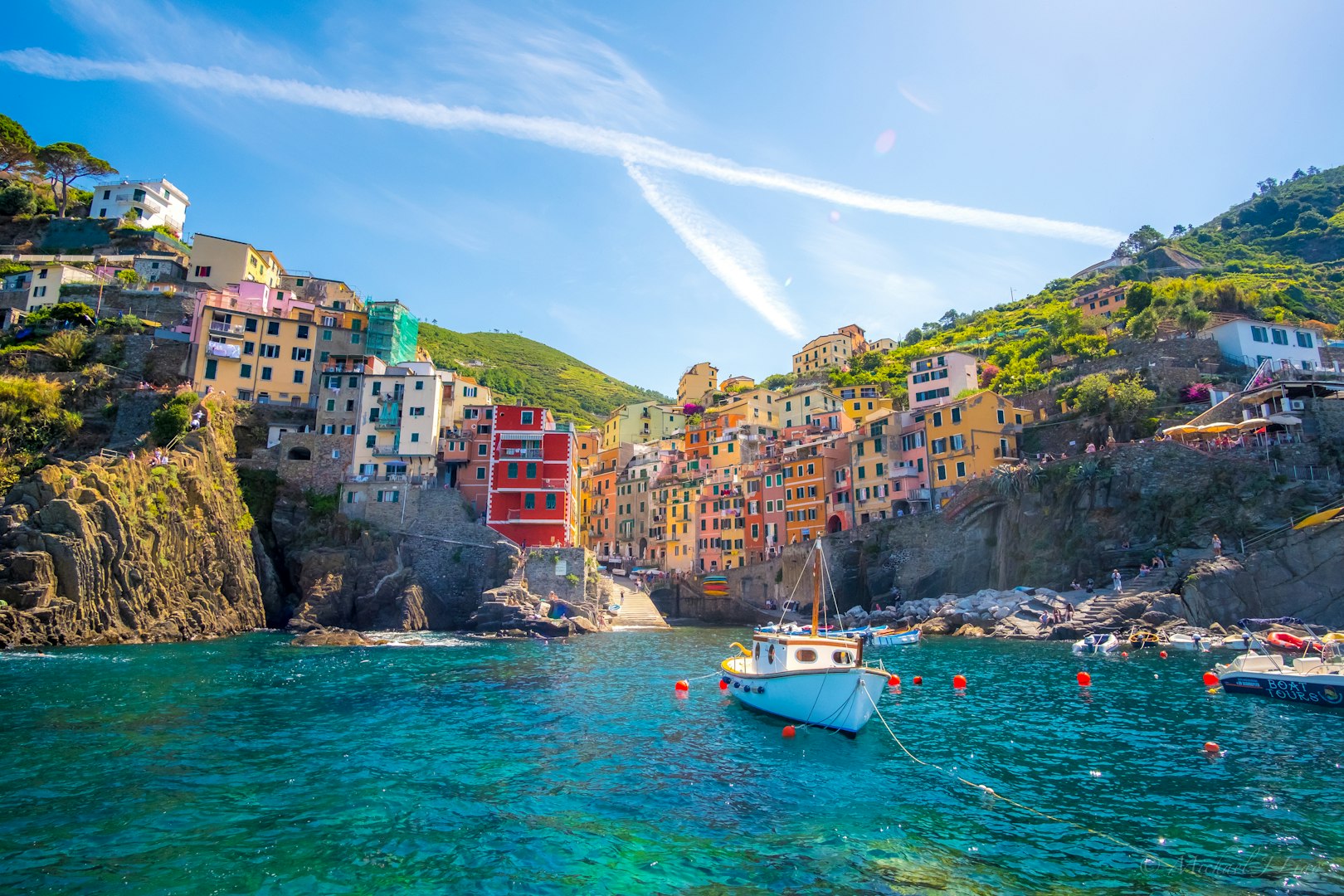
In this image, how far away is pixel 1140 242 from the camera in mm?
128250

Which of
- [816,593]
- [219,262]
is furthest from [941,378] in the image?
[219,262]

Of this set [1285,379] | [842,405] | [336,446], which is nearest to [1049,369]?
[842,405]

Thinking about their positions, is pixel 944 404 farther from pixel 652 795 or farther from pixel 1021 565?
pixel 652 795

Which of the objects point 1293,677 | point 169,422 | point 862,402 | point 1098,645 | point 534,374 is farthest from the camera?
point 534,374

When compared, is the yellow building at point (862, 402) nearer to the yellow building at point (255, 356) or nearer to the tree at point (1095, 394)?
the tree at point (1095, 394)

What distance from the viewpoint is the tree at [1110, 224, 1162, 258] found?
126 meters

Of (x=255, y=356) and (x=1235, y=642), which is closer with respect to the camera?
(x=1235, y=642)

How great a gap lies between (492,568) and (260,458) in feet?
63.0

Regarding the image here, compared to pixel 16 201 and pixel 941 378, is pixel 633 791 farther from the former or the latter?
pixel 16 201

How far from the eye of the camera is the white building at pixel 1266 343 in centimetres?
5506

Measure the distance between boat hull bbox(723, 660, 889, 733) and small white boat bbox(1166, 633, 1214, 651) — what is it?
22.1 metres

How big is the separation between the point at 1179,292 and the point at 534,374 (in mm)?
118612

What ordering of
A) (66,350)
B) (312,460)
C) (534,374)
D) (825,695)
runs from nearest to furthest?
1. (825,695)
2. (312,460)
3. (66,350)
4. (534,374)

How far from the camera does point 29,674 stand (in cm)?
2527
